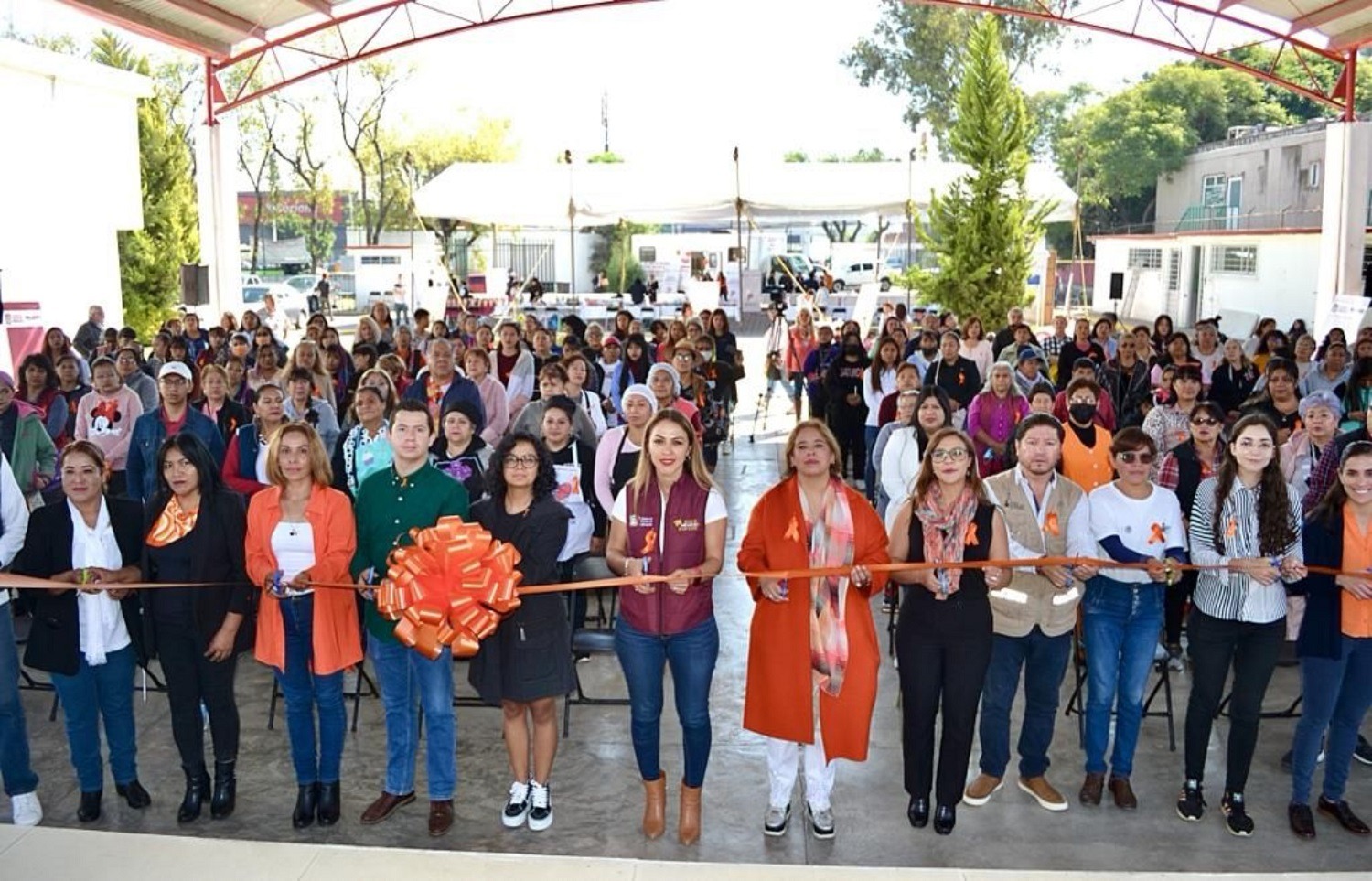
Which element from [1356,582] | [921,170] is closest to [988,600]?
[1356,582]

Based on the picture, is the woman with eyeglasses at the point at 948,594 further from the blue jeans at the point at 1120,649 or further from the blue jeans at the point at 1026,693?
the blue jeans at the point at 1120,649

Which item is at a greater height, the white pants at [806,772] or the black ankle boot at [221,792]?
the white pants at [806,772]

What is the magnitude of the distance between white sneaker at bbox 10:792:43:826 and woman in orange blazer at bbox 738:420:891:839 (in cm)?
295

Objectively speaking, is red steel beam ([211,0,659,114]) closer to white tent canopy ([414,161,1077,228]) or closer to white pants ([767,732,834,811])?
white tent canopy ([414,161,1077,228])

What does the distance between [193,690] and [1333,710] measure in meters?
4.56

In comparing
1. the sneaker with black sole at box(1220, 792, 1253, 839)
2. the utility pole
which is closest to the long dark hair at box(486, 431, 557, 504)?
the sneaker with black sole at box(1220, 792, 1253, 839)

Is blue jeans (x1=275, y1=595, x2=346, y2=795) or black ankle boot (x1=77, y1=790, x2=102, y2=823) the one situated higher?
blue jeans (x1=275, y1=595, x2=346, y2=795)

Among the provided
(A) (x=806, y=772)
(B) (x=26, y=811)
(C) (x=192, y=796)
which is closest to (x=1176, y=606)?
(A) (x=806, y=772)

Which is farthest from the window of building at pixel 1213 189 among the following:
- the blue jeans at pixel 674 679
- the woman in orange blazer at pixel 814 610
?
the blue jeans at pixel 674 679

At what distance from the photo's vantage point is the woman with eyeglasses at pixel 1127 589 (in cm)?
503

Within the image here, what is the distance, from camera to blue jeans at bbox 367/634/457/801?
4.98 meters

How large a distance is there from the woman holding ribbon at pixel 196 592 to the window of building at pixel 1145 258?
121 feet

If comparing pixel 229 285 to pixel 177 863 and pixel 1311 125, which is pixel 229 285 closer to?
pixel 177 863

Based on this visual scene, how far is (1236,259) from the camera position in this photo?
32656 mm
